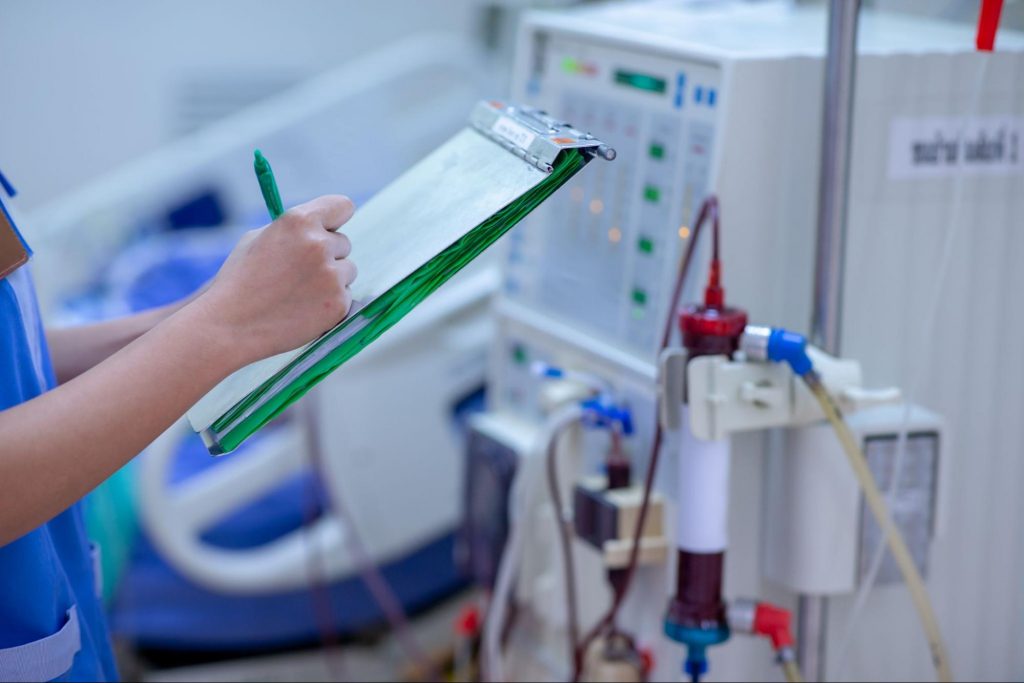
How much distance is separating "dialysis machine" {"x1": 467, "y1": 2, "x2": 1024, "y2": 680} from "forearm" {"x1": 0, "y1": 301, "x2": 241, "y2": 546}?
52 centimetres

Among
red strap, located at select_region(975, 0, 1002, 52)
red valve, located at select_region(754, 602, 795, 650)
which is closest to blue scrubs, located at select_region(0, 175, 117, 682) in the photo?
red valve, located at select_region(754, 602, 795, 650)

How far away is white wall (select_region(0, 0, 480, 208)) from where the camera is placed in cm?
397

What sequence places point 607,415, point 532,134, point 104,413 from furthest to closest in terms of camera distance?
point 607,415, point 532,134, point 104,413

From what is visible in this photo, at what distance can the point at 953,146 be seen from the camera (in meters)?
1.29

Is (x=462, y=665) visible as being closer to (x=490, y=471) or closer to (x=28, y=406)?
(x=490, y=471)

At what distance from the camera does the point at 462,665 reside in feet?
5.93

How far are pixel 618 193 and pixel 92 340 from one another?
0.60 meters

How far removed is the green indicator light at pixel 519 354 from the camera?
171 cm

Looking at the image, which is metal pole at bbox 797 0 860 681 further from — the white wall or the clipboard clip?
the white wall

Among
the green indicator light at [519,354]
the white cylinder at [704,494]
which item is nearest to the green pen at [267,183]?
the white cylinder at [704,494]

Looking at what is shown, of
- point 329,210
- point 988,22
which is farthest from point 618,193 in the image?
point 329,210

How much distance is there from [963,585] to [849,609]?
0.15 m

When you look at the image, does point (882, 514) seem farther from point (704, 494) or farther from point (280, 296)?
point (280, 296)

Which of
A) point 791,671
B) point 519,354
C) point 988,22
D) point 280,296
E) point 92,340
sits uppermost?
point 988,22
